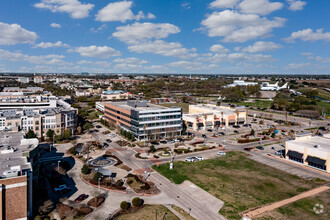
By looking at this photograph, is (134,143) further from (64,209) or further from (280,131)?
(280,131)

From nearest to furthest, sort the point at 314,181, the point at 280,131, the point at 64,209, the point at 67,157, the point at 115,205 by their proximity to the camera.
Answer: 1. the point at 64,209
2. the point at 115,205
3. the point at 314,181
4. the point at 67,157
5. the point at 280,131

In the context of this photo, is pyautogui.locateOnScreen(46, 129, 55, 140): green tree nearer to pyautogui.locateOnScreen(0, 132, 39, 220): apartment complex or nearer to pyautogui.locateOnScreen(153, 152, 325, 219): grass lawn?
pyautogui.locateOnScreen(0, 132, 39, 220): apartment complex

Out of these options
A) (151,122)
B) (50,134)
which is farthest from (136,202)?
(50,134)

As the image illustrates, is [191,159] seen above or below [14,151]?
below

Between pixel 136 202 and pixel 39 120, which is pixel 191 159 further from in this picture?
pixel 39 120

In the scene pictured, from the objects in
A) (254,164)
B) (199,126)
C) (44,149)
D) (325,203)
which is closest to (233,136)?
(199,126)

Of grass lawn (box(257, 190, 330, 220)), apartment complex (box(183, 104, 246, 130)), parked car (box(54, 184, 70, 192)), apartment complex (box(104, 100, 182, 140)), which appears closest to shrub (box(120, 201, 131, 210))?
parked car (box(54, 184, 70, 192))

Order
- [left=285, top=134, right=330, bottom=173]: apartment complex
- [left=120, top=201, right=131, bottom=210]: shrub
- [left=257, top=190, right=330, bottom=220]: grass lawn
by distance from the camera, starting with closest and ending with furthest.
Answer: [left=257, top=190, right=330, bottom=220]: grass lawn → [left=120, top=201, right=131, bottom=210]: shrub → [left=285, top=134, right=330, bottom=173]: apartment complex
